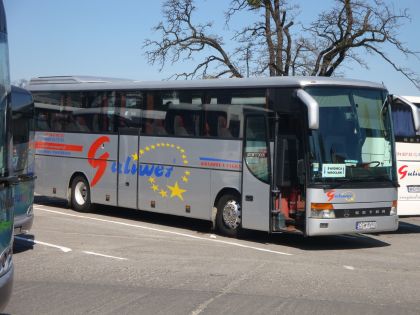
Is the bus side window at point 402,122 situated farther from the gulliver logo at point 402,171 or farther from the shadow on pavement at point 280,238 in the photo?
the shadow on pavement at point 280,238

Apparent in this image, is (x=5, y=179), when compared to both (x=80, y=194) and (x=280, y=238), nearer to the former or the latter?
(x=280, y=238)

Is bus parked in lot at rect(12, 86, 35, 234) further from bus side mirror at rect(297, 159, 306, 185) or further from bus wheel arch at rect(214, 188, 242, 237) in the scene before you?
bus side mirror at rect(297, 159, 306, 185)

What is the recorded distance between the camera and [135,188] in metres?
16.7

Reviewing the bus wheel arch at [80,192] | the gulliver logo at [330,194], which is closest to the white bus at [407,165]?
the gulliver logo at [330,194]

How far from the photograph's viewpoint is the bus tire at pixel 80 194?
18.3m

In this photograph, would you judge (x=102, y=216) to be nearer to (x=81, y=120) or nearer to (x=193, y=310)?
(x=81, y=120)

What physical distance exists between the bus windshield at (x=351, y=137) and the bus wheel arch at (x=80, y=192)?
7.44 metres

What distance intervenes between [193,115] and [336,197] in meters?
3.86

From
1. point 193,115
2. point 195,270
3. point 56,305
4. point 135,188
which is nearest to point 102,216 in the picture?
point 135,188

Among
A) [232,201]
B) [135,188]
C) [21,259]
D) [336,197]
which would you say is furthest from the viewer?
[135,188]

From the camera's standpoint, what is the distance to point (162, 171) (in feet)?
52.3

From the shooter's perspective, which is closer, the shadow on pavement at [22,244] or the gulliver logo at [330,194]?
the shadow on pavement at [22,244]

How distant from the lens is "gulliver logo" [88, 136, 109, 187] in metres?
17.5

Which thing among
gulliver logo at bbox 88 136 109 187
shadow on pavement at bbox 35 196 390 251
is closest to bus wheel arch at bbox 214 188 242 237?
shadow on pavement at bbox 35 196 390 251
